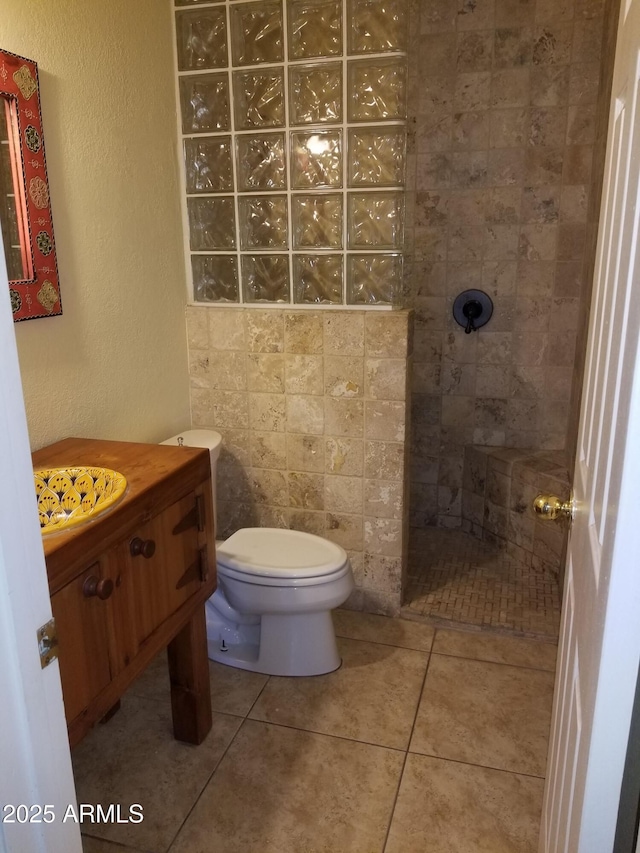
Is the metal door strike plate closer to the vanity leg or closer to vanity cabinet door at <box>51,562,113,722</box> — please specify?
vanity cabinet door at <box>51,562,113,722</box>

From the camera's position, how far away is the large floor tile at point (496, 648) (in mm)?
2262

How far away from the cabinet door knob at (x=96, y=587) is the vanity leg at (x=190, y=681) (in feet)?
1.63

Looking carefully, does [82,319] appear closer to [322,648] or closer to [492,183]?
[322,648]

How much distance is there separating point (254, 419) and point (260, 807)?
131 cm

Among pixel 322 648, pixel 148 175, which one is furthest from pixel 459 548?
pixel 148 175

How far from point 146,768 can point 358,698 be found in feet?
2.16

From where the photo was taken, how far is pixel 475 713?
201 cm

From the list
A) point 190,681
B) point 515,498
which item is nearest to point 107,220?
point 190,681

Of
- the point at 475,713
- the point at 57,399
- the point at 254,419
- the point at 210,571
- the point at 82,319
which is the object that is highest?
the point at 82,319

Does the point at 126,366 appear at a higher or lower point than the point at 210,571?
higher

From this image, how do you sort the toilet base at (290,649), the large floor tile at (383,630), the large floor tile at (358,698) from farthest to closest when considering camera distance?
the large floor tile at (383,630)
the toilet base at (290,649)
the large floor tile at (358,698)

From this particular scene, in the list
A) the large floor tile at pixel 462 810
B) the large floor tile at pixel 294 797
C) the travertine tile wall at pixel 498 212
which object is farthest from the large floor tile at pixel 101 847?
the travertine tile wall at pixel 498 212

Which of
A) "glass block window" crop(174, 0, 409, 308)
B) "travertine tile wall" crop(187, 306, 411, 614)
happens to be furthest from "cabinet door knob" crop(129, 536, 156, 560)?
"glass block window" crop(174, 0, 409, 308)

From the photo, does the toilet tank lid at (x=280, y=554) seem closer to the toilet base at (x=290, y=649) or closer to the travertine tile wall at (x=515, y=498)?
the toilet base at (x=290, y=649)
